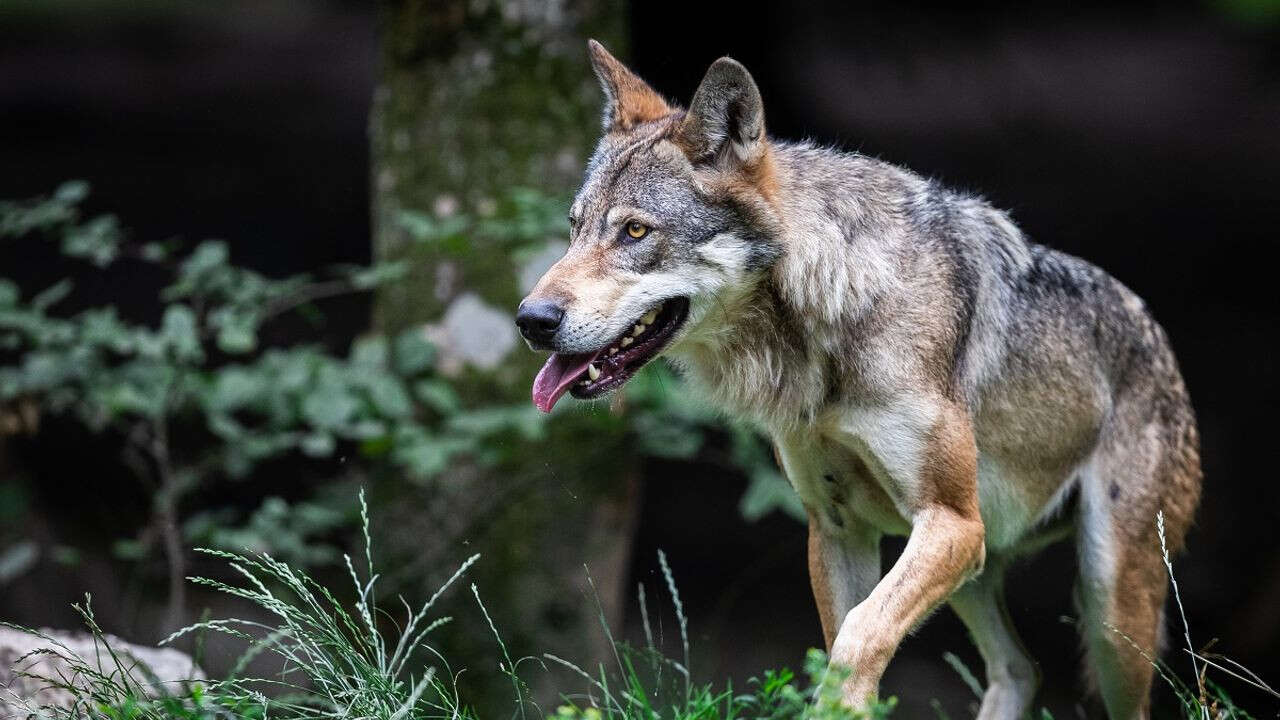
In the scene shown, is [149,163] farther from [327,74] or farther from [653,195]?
[653,195]

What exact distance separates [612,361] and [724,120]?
697mm

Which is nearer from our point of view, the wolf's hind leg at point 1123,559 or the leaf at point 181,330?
the wolf's hind leg at point 1123,559

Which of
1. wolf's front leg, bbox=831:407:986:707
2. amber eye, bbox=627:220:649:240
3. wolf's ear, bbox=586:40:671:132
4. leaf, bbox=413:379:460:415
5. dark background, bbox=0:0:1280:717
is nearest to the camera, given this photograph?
wolf's front leg, bbox=831:407:986:707

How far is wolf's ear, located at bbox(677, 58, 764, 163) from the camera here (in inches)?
122

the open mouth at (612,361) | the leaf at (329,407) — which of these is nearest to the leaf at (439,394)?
the leaf at (329,407)

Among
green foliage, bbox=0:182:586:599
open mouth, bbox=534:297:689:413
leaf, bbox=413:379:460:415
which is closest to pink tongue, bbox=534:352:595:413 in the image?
open mouth, bbox=534:297:689:413

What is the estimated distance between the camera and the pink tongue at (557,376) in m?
3.02

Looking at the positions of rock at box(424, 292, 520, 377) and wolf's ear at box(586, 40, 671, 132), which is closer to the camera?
wolf's ear at box(586, 40, 671, 132)

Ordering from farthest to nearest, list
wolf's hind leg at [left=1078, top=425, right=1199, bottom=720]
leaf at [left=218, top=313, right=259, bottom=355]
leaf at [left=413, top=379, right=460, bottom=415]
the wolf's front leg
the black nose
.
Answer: leaf at [left=413, top=379, right=460, bottom=415] → leaf at [left=218, top=313, right=259, bottom=355] → wolf's hind leg at [left=1078, top=425, right=1199, bottom=720] → the wolf's front leg → the black nose

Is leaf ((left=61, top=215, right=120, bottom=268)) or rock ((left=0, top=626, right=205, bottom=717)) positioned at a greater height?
leaf ((left=61, top=215, right=120, bottom=268))

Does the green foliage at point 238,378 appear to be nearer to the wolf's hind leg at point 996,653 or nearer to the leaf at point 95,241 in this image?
the leaf at point 95,241

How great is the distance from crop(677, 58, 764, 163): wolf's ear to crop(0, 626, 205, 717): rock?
184 centimetres

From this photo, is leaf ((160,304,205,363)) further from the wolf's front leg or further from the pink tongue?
the wolf's front leg

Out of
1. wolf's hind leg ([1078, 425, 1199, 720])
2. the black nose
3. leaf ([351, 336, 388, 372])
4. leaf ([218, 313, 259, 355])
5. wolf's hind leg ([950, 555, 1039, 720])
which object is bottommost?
wolf's hind leg ([950, 555, 1039, 720])
